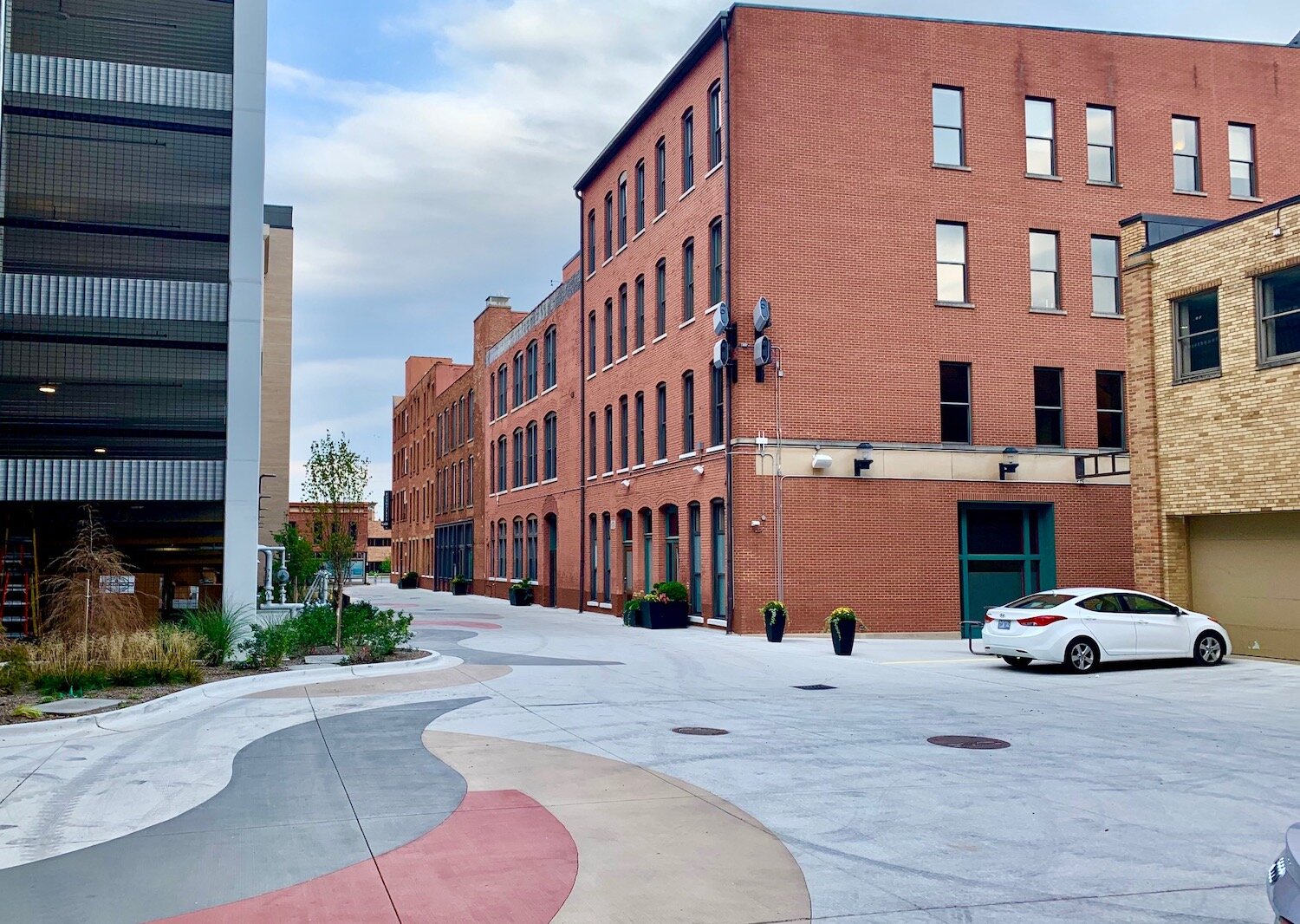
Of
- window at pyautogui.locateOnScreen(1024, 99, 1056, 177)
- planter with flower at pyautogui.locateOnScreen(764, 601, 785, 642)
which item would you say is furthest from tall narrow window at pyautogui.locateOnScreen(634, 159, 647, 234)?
planter with flower at pyautogui.locateOnScreen(764, 601, 785, 642)

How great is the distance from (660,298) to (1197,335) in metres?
16.9

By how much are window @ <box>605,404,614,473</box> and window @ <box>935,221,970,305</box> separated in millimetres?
13198

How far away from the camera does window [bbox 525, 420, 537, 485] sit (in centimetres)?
5119

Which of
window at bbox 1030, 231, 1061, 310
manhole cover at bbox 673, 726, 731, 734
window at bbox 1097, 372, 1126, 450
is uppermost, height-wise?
window at bbox 1030, 231, 1061, 310

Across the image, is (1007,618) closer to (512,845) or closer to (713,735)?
(713,735)

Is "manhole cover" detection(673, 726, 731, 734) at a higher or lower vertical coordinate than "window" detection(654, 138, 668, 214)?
lower

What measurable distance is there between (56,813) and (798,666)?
14211mm

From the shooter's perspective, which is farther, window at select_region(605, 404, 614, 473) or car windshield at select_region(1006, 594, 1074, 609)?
window at select_region(605, 404, 614, 473)

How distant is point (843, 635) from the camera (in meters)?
23.5

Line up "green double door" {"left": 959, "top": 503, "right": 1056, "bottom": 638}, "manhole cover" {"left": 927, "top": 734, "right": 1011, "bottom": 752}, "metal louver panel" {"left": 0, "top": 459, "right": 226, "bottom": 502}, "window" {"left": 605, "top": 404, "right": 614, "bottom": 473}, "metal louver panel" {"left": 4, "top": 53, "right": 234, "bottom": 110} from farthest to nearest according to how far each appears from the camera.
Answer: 1. "window" {"left": 605, "top": 404, "right": 614, "bottom": 473}
2. "green double door" {"left": 959, "top": 503, "right": 1056, "bottom": 638}
3. "metal louver panel" {"left": 4, "top": 53, "right": 234, "bottom": 110}
4. "metal louver panel" {"left": 0, "top": 459, "right": 226, "bottom": 502}
5. "manhole cover" {"left": 927, "top": 734, "right": 1011, "bottom": 752}

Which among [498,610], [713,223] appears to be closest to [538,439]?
[498,610]

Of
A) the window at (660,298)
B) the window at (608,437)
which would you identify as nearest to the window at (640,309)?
the window at (660,298)

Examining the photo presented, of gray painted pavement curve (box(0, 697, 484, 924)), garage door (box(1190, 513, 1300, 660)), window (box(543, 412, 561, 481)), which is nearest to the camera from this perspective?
gray painted pavement curve (box(0, 697, 484, 924))

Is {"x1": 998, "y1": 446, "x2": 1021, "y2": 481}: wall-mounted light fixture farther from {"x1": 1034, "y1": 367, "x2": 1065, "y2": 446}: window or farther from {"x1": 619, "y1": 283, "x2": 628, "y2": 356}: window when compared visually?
→ {"x1": 619, "y1": 283, "x2": 628, "y2": 356}: window
